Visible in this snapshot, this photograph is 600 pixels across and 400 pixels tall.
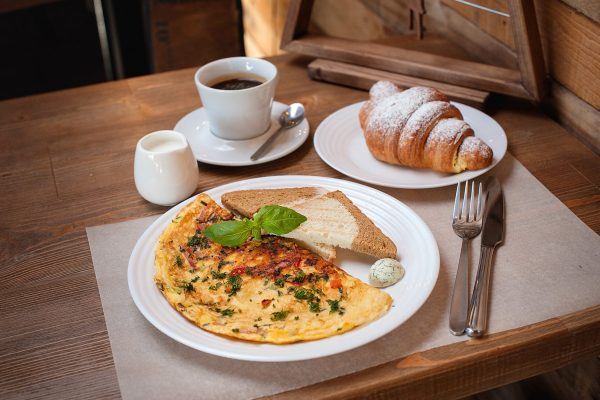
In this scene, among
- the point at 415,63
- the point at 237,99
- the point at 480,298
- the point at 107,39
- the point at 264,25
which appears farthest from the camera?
the point at 264,25

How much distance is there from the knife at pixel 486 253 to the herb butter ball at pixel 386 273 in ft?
0.41

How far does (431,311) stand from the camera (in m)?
1.01

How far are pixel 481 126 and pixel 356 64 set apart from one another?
459 millimetres

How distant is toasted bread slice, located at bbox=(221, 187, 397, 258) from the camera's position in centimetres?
110

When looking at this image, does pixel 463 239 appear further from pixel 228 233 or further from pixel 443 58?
pixel 443 58

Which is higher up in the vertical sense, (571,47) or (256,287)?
(571,47)

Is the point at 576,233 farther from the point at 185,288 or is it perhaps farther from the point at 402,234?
the point at 185,288

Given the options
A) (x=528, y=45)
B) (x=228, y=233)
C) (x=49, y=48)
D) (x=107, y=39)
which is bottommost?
(x=49, y=48)

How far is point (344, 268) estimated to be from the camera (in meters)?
1.11

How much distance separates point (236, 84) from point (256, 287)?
672 mm

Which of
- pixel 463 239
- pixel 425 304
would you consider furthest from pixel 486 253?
pixel 425 304

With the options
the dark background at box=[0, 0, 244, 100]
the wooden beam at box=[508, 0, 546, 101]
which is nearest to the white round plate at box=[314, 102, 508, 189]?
the wooden beam at box=[508, 0, 546, 101]

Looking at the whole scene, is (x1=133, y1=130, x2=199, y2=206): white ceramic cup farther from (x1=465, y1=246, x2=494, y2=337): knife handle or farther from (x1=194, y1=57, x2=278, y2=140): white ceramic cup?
(x1=465, y1=246, x2=494, y2=337): knife handle

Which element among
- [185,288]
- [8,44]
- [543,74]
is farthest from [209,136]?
[8,44]
